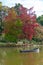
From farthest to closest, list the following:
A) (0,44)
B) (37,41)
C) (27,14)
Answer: (37,41) → (27,14) → (0,44)

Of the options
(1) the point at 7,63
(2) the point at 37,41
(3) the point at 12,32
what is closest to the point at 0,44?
(3) the point at 12,32

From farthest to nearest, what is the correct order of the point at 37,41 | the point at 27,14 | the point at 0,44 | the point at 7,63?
1. the point at 37,41
2. the point at 27,14
3. the point at 0,44
4. the point at 7,63

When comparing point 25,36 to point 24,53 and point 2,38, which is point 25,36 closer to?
point 2,38

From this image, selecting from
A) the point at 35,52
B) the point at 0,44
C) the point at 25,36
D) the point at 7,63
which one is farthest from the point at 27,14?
the point at 7,63

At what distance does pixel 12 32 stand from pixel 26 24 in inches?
95.8

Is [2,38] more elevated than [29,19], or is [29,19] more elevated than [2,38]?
[29,19]

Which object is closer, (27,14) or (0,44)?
(0,44)

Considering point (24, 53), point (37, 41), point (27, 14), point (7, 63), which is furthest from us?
point (37, 41)

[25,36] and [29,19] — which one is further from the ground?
[29,19]

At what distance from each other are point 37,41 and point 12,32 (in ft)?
20.7

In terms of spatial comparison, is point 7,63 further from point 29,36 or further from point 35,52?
point 29,36

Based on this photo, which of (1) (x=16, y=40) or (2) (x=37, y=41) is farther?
(2) (x=37, y=41)

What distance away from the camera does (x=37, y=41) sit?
142 ft

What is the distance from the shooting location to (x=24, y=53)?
1112 inches
